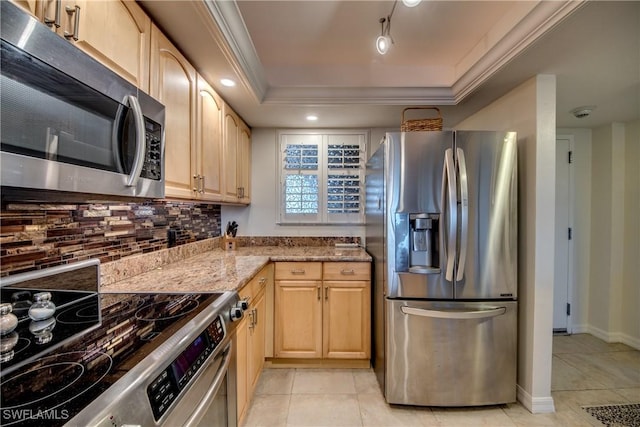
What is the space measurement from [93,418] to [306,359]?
2032mm

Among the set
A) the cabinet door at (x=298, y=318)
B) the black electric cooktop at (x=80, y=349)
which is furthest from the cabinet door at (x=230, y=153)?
the black electric cooktop at (x=80, y=349)

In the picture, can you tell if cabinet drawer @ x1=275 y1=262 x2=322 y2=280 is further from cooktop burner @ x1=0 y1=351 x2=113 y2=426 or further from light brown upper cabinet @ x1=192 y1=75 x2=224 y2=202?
cooktop burner @ x1=0 y1=351 x2=113 y2=426

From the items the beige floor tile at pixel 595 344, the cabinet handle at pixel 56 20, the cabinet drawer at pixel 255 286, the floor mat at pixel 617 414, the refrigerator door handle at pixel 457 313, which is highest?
the cabinet handle at pixel 56 20

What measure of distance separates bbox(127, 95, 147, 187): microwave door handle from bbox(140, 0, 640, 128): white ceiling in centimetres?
57

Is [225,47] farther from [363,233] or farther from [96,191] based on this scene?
[363,233]

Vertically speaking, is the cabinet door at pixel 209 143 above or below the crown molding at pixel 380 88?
below

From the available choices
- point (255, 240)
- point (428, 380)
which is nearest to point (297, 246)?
point (255, 240)

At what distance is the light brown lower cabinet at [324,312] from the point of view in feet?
7.46

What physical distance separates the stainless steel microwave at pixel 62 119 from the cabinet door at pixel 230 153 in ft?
3.79

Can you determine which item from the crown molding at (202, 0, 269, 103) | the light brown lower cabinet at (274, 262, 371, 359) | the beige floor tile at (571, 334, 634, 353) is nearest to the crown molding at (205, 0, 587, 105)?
the crown molding at (202, 0, 269, 103)

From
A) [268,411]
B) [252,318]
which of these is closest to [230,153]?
[252,318]

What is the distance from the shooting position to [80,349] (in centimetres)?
71

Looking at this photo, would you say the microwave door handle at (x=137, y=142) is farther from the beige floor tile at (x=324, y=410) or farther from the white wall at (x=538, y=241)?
the white wall at (x=538, y=241)

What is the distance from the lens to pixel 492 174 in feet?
5.75
